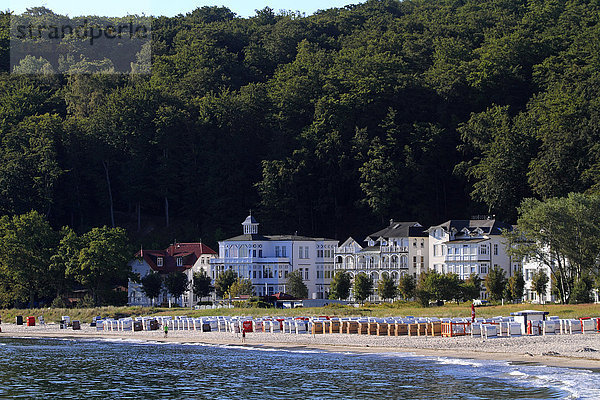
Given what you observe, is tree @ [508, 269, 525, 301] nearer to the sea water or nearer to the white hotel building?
the white hotel building

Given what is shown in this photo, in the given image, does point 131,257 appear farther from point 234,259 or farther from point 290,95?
point 290,95

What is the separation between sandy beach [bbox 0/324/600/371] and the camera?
→ 48.7m

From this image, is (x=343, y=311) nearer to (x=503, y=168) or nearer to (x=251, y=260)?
(x=251, y=260)

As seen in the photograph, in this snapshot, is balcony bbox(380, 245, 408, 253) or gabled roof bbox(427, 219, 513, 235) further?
balcony bbox(380, 245, 408, 253)

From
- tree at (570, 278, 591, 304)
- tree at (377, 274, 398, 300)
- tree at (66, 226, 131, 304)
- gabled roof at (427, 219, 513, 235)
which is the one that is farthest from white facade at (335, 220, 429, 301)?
tree at (570, 278, 591, 304)

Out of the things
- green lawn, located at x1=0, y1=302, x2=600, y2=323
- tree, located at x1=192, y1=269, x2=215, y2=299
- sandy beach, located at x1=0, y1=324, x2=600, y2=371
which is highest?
tree, located at x1=192, y1=269, x2=215, y2=299

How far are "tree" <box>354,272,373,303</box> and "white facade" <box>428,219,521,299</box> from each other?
9.99m

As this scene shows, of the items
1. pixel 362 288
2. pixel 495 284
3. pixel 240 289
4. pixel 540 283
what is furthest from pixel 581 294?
pixel 240 289

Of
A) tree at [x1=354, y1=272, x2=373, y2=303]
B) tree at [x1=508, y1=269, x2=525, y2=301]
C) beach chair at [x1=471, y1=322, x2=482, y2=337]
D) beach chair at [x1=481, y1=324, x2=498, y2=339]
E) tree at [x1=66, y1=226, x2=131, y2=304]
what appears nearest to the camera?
beach chair at [x1=481, y1=324, x2=498, y2=339]

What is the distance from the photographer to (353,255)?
11494 cm

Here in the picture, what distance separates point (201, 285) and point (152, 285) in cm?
A: 548

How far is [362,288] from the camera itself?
101 meters

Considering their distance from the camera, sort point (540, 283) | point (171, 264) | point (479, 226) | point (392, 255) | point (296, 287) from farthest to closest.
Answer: point (171, 264)
point (392, 255)
point (479, 226)
point (296, 287)
point (540, 283)

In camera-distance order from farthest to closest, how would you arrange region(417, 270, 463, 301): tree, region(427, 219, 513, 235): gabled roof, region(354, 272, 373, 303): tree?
region(427, 219, 513, 235): gabled roof, region(354, 272, 373, 303): tree, region(417, 270, 463, 301): tree
